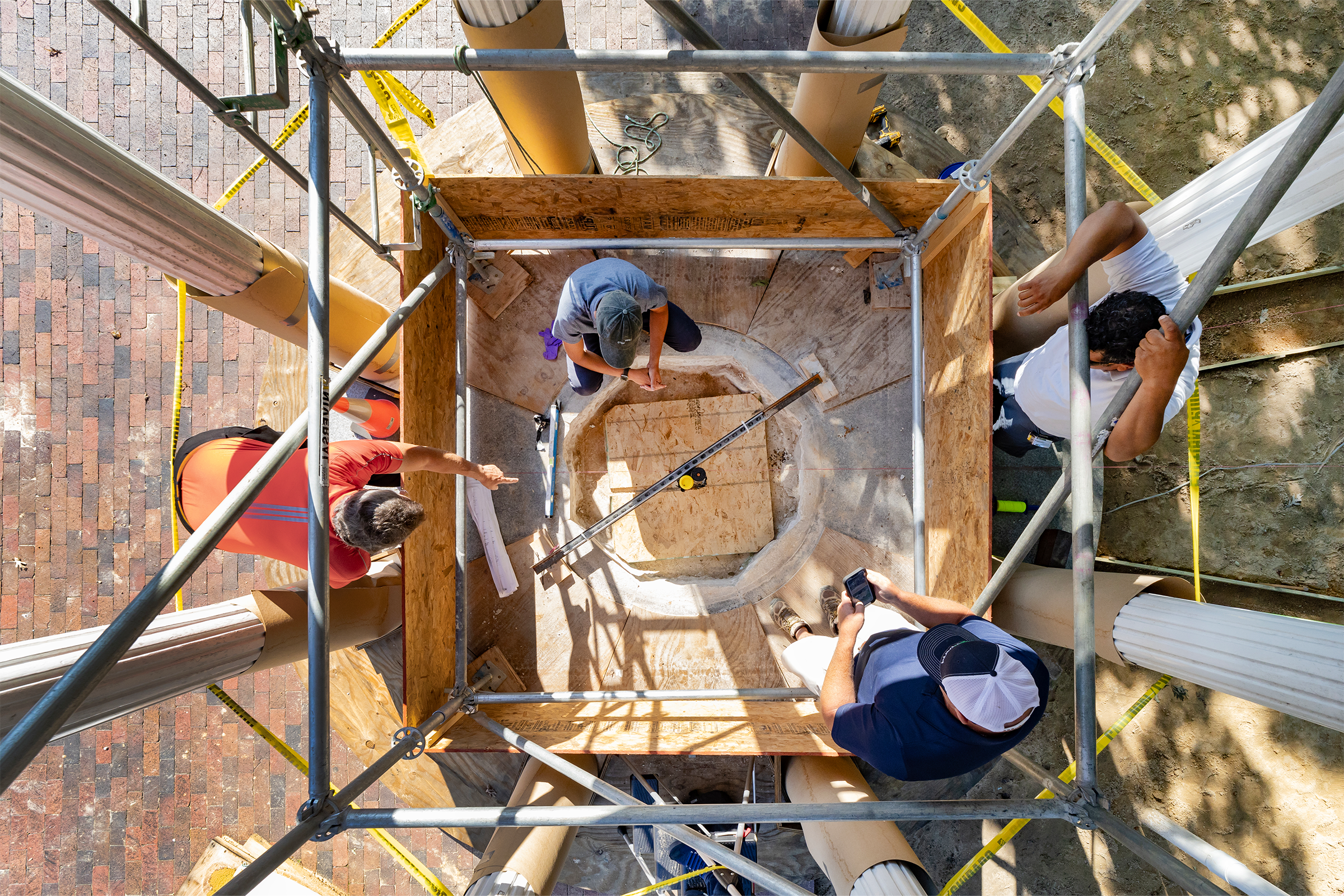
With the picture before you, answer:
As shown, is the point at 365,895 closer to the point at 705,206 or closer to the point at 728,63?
the point at 705,206

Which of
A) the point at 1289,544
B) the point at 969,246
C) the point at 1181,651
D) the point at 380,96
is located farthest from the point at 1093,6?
the point at 380,96

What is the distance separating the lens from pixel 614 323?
3.50 metres

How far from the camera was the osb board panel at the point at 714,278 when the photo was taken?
16.9ft

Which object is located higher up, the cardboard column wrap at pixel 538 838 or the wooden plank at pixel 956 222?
the wooden plank at pixel 956 222

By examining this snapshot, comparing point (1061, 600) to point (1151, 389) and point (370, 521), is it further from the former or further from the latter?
point (370, 521)

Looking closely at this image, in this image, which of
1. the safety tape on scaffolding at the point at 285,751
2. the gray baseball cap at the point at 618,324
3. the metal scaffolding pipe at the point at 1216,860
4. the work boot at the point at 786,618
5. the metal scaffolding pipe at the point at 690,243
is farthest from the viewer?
the work boot at the point at 786,618

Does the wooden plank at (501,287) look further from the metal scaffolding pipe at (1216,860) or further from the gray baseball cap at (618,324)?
the metal scaffolding pipe at (1216,860)

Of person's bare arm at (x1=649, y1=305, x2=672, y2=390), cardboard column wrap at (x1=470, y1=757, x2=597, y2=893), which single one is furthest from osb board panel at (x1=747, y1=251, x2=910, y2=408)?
cardboard column wrap at (x1=470, y1=757, x2=597, y2=893)

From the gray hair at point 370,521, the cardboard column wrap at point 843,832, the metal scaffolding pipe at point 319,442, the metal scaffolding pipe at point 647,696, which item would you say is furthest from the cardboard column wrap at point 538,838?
the gray hair at point 370,521

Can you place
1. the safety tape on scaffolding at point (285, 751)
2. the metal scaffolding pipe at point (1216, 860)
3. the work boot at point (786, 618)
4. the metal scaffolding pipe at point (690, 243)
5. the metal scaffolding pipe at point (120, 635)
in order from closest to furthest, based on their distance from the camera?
the metal scaffolding pipe at point (120, 635) → the metal scaffolding pipe at point (1216, 860) → the safety tape on scaffolding at point (285, 751) → the metal scaffolding pipe at point (690, 243) → the work boot at point (786, 618)

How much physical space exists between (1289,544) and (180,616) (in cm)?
748

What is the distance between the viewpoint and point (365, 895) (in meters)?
5.72

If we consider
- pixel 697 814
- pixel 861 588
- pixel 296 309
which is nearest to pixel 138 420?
pixel 296 309

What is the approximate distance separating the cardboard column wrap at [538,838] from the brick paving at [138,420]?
1.96m
